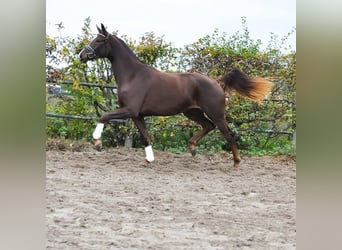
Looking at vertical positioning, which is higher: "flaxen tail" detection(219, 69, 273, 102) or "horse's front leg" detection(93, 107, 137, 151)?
"flaxen tail" detection(219, 69, 273, 102)

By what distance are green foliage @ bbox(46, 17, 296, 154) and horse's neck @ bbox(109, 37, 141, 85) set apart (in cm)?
58

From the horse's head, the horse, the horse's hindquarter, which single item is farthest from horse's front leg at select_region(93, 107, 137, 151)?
the horse's head

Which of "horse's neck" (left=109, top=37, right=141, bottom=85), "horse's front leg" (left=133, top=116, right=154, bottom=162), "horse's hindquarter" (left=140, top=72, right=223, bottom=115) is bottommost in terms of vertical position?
"horse's front leg" (left=133, top=116, right=154, bottom=162)

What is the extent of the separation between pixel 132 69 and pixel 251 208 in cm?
178

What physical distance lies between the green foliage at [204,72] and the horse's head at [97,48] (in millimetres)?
617

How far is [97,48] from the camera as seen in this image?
4.14 metres

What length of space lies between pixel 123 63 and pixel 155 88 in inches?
13.9

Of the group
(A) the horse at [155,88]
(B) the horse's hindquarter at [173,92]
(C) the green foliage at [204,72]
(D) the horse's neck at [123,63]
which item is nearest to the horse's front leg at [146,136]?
(A) the horse at [155,88]

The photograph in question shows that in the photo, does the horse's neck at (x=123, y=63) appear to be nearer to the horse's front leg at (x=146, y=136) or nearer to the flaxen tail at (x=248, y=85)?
the horse's front leg at (x=146, y=136)

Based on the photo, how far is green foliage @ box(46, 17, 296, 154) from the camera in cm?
486

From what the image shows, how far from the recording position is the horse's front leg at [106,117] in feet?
13.3

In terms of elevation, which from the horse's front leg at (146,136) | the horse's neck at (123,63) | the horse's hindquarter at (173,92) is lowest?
the horse's front leg at (146,136)

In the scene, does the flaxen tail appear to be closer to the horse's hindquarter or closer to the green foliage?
the horse's hindquarter
